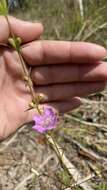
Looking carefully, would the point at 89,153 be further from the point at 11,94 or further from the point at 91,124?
the point at 11,94

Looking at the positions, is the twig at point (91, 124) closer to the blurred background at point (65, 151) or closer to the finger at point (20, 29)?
the blurred background at point (65, 151)

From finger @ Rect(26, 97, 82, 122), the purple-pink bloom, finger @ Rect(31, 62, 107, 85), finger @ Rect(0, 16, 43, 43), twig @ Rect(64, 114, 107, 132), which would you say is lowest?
twig @ Rect(64, 114, 107, 132)

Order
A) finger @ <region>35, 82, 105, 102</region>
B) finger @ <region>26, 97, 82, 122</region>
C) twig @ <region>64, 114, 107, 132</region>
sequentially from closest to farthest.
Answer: finger @ <region>35, 82, 105, 102</region>
finger @ <region>26, 97, 82, 122</region>
twig @ <region>64, 114, 107, 132</region>

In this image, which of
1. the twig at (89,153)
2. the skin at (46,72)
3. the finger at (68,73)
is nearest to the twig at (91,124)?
the twig at (89,153)

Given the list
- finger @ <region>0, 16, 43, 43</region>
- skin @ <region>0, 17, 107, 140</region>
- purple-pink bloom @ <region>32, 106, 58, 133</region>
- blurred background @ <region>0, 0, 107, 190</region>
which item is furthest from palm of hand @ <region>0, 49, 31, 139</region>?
purple-pink bloom @ <region>32, 106, 58, 133</region>

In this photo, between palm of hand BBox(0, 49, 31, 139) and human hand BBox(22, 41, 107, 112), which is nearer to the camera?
human hand BBox(22, 41, 107, 112)

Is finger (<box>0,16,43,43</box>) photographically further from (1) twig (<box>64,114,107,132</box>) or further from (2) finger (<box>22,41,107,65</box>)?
(1) twig (<box>64,114,107,132</box>)

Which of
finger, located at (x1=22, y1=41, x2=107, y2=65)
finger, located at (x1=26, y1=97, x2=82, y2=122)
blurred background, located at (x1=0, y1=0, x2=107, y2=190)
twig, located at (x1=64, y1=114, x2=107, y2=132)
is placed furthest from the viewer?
twig, located at (x1=64, y1=114, x2=107, y2=132)

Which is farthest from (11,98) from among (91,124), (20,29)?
(91,124)

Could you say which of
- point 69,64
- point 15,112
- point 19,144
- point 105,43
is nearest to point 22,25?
point 69,64
